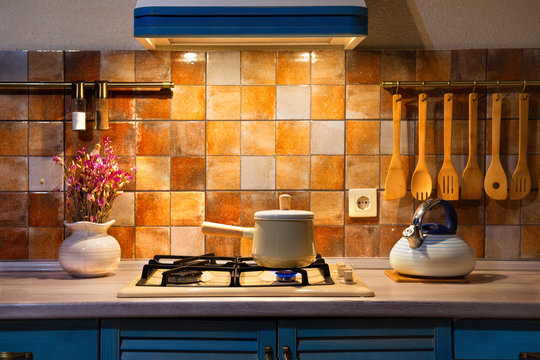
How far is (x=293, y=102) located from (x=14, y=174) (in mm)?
1055

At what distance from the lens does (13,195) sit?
192 centimetres

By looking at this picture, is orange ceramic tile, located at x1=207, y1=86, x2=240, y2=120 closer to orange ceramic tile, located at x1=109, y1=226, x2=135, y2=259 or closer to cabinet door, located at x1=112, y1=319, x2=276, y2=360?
orange ceramic tile, located at x1=109, y1=226, x2=135, y2=259

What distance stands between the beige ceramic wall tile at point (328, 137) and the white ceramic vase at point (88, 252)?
31.3 inches

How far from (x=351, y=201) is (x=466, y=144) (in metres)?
0.47

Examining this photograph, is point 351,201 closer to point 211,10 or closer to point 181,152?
point 181,152

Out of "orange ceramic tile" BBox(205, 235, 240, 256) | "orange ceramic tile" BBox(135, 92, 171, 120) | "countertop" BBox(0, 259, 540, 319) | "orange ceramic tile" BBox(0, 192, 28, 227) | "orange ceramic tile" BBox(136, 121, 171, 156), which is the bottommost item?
"countertop" BBox(0, 259, 540, 319)

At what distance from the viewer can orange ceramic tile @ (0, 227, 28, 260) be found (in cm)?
192

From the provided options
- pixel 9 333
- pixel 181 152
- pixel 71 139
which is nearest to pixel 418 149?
pixel 181 152

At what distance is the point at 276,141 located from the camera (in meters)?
1.95

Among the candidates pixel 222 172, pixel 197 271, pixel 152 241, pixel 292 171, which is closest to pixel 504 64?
pixel 292 171

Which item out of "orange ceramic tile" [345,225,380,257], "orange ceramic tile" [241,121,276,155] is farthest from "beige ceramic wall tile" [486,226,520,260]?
"orange ceramic tile" [241,121,276,155]

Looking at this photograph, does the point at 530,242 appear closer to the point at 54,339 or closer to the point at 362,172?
the point at 362,172

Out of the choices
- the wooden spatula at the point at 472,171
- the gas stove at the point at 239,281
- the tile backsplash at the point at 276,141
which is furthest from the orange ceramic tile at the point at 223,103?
the wooden spatula at the point at 472,171

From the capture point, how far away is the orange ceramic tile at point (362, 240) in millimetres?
1951
